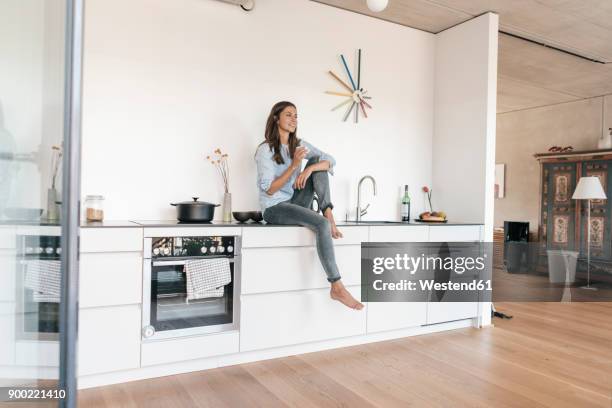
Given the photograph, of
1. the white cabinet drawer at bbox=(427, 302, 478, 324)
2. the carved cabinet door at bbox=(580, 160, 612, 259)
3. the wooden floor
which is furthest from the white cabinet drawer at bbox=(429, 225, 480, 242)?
the carved cabinet door at bbox=(580, 160, 612, 259)

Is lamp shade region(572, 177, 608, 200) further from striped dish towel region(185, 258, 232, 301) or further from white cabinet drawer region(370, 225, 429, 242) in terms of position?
striped dish towel region(185, 258, 232, 301)

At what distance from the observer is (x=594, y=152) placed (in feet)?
21.4

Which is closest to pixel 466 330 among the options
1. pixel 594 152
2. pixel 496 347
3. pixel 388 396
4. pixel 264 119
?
pixel 496 347

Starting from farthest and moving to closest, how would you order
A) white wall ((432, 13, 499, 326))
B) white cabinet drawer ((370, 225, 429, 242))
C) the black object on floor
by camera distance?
the black object on floor, white wall ((432, 13, 499, 326)), white cabinet drawer ((370, 225, 429, 242))

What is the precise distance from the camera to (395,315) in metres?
3.49

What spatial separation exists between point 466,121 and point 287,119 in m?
1.77

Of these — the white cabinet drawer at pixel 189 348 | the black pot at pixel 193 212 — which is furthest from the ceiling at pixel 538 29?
the white cabinet drawer at pixel 189 348

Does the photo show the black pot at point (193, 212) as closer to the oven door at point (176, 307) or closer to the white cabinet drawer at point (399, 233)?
the oven door at point (176, 307)

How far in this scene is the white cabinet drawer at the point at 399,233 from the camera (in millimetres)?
3420

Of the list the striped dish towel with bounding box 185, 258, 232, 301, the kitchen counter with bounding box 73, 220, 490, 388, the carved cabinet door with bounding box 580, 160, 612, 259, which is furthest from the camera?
the carved cabinet door with bounding box 580, 160, 612, 259

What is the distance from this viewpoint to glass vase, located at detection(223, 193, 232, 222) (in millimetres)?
3309

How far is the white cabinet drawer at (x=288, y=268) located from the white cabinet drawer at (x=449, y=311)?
2.70ft

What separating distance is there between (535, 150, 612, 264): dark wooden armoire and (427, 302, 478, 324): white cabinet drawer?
367 centimetres

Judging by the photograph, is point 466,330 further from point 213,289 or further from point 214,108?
point 214,108
